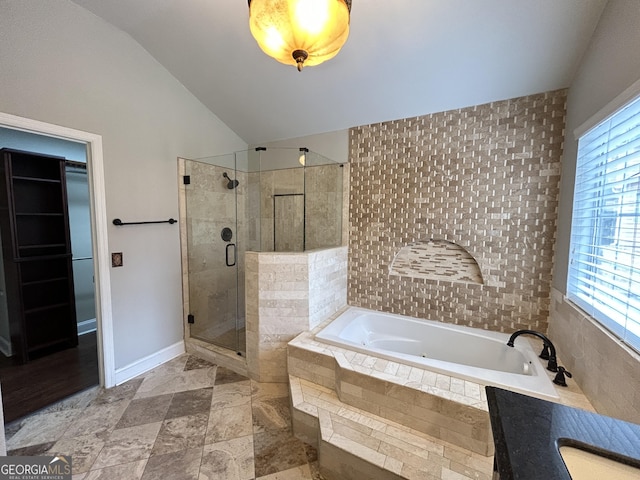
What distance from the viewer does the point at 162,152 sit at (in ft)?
8.05

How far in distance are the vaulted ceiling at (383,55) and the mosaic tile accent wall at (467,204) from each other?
189mm

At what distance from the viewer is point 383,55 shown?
6.41ft

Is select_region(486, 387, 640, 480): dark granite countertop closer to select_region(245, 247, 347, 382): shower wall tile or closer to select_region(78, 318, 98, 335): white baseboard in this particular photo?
select_region(245, 247, 347, 382): shower wall tile

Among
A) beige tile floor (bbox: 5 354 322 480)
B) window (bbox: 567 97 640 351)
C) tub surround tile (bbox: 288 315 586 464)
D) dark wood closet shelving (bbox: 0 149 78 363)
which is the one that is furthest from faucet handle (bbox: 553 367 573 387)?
dark wood closet shelving (bbox: 0 149 78 363)

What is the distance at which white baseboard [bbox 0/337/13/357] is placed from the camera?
2.54m

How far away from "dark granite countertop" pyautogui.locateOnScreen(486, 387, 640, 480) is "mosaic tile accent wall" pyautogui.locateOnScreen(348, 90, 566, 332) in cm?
177

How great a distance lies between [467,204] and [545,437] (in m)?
2.03

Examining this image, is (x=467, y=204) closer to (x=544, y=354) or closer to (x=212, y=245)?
(x=544, y=354)

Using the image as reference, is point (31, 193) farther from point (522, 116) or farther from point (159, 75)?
point (522, 116)

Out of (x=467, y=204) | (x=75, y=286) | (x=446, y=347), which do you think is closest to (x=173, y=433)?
(x=446, y=347)

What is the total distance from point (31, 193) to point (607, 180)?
15.0 feet

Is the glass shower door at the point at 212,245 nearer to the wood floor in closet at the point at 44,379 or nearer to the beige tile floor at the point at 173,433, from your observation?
the beige tile floor at the point at 173,433

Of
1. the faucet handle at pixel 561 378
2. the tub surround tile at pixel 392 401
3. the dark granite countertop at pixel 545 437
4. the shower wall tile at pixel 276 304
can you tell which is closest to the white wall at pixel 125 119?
the shower wall tile at pixel 276 304

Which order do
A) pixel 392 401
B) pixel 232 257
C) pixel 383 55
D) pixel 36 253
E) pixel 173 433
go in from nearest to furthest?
1. pixel 392 401
2. pixel 173 433
3. pixel 383 55
4. pixel 36 253
5. pixel 232 257
